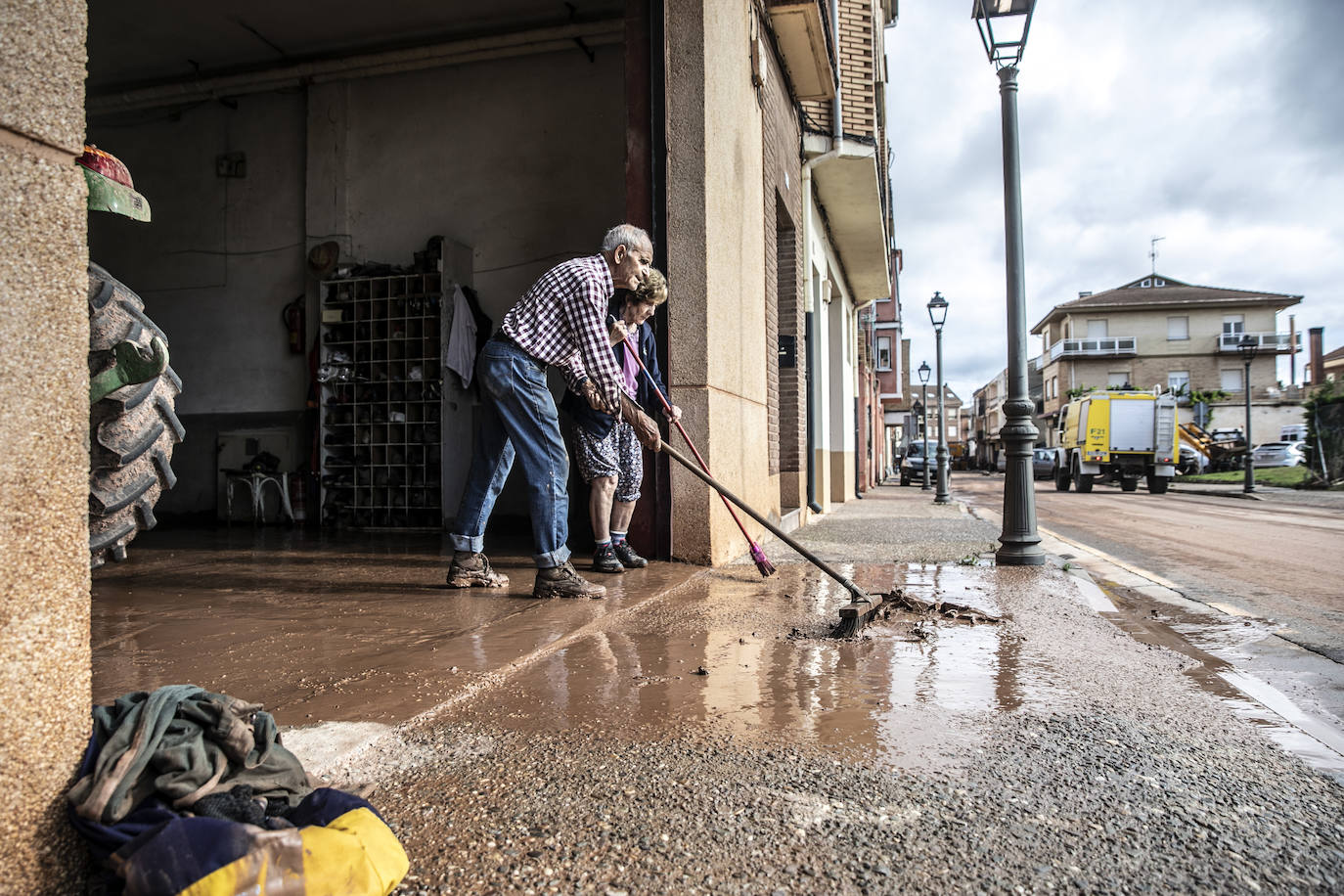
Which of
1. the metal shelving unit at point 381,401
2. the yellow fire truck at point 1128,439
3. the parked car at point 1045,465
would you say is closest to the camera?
the metal shelving unit at point 381,401

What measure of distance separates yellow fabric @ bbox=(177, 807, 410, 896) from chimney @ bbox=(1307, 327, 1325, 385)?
2327 inches

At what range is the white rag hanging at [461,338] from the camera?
7.92 metres

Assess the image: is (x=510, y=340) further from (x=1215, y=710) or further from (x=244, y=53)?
(x=244, y=53)

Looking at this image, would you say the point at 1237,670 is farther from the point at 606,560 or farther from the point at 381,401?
the point at 381,401

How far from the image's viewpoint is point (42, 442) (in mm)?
1214

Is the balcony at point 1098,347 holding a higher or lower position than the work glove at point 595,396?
higher

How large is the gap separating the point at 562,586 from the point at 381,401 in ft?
17.1

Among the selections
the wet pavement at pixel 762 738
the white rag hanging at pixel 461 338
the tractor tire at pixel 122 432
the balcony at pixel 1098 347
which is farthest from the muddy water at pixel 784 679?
the balcony at pixel 1098 347

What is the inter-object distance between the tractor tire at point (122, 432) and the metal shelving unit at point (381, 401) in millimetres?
4921

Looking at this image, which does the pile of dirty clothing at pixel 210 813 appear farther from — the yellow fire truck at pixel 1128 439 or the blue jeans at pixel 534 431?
the yellow fire truck at pixel 1128 439

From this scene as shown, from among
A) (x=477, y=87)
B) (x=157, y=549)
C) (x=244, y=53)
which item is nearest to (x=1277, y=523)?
(x=477, y=87)

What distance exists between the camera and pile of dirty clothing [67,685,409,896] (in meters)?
1.14

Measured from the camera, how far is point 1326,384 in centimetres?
2192

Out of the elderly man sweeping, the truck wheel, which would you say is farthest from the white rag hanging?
the truck wheel
